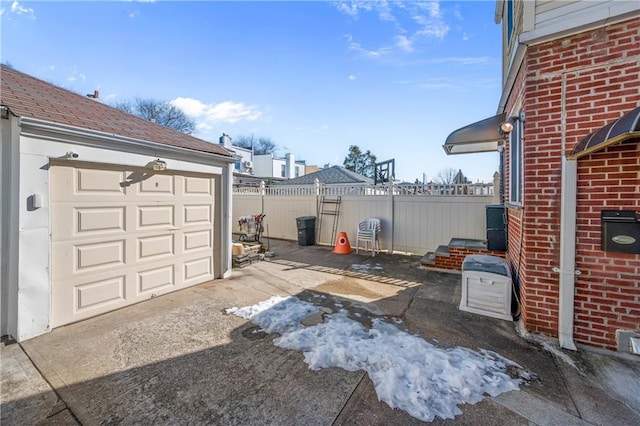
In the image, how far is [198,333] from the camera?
10.1ft

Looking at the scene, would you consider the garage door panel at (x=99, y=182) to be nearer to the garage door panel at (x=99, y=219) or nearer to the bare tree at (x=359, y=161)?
the garage door panel at (x=99, y=219)

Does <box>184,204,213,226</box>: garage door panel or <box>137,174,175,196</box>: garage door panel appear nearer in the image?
<box>137,174,175,196</box>: garage door panel

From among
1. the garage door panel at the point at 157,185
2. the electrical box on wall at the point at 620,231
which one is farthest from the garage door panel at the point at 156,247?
the electrical box on wall at the point at 620,231

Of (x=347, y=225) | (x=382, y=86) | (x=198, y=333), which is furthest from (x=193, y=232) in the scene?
(x=382, y=86)

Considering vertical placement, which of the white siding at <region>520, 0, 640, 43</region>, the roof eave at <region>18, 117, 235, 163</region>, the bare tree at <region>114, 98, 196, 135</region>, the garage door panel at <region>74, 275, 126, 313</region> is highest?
the bare tree at <region>114, 98, 196, 135</region>

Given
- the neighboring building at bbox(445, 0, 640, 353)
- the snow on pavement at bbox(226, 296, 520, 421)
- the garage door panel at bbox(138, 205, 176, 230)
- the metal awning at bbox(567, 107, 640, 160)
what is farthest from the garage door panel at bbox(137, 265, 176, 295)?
the metal awning at bbox(567, 107, 640, 160)

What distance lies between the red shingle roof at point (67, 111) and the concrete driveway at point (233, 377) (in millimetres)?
2447

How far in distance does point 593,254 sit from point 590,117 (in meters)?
1.35

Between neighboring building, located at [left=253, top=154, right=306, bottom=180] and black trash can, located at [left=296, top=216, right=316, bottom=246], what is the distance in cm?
2107

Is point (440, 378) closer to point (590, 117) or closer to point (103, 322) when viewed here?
point (590, 117)

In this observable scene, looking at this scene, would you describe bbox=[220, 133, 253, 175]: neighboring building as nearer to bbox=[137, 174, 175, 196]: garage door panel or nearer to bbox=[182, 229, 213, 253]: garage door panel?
bbox=[182, 229, 213, 253]: garage door panel

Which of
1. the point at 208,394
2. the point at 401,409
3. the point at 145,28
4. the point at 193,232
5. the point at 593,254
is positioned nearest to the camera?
the point at 401,409

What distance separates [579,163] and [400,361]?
260cm

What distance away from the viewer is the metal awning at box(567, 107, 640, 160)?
188cm
